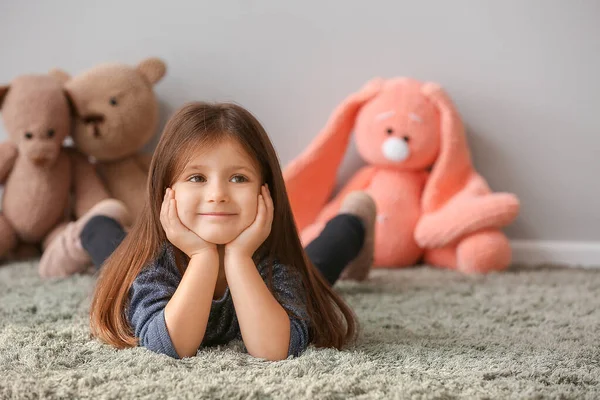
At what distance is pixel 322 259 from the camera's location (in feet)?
4.24

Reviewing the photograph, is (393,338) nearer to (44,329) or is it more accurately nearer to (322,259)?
(322,259)

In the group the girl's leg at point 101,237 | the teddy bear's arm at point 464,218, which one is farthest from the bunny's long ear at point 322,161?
the girl's leg at point 101,237

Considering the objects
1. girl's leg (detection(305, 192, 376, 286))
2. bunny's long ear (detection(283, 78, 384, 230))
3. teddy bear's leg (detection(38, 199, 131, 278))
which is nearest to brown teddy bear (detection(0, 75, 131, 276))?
teddy bear's leg (detection(38, 199, 131, 278))

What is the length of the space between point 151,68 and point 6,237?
1.91 feet

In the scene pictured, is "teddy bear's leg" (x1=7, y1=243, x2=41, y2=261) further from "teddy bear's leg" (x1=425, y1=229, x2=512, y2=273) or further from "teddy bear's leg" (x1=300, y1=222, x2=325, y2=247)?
"teddy bear's leg" (x1=425, y1=229, x2=512, y2=273)

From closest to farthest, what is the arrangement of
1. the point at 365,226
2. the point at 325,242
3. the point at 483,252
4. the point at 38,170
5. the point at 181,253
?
the point at 181,253
the point at 325,242
the point at 365,226
the point at 483,252
the point at 38,170

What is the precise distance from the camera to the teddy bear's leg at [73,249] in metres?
1.50

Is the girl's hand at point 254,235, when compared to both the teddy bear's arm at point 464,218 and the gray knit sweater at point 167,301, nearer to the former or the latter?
the gray knit sweater at point 167,301

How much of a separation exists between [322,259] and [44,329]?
0.52m

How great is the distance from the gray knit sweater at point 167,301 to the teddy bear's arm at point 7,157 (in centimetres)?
99

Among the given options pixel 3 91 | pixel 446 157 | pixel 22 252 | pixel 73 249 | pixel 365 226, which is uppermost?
pixel 3 91

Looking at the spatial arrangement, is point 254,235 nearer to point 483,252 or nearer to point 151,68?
point 483,252

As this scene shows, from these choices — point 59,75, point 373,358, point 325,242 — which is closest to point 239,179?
point 373,358

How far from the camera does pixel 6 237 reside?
67.9 inches
